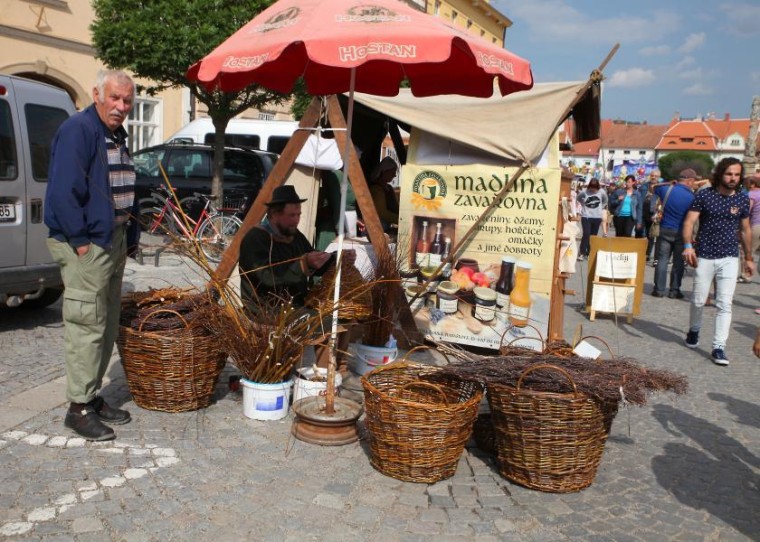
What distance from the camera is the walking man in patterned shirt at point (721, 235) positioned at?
659 centimetres

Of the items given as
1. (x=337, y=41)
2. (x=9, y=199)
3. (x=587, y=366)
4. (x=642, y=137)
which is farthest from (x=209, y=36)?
(x=642, y=137)

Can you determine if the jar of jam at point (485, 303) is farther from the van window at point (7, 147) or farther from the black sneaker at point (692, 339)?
the van window at point (7, 147)

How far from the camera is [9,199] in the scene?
5715 mm

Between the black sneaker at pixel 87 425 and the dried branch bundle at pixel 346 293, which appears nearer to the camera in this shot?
the black sneaker at pixel 87 425

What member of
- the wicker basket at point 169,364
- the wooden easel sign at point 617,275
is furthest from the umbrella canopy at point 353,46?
the wooden easel sign at point 617,275

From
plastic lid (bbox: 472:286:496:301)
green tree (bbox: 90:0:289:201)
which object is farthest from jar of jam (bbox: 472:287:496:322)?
green tree (bbox: 90:0:289:201)

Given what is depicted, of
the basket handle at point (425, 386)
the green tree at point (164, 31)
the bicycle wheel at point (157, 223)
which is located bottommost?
the basket handle at point (425, 386)

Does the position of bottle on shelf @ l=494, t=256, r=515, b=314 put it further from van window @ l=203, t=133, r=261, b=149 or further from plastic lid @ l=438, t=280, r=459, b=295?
van window @ l=203, t=133, r=261, b=149

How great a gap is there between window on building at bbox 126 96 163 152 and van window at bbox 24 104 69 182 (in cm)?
1464

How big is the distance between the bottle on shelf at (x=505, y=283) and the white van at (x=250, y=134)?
11.1 meters

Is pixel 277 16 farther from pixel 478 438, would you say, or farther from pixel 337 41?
pixel 478 438

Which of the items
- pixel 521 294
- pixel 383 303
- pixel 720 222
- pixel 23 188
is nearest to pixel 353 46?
pixel 383 303

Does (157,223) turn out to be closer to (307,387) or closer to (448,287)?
(307,387)

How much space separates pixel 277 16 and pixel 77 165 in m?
1.39
